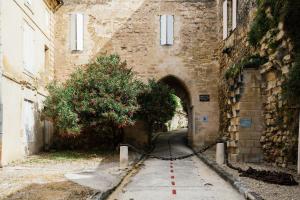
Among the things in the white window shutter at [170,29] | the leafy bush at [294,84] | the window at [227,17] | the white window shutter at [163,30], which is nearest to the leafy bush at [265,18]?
the leafy bush at [294,84]

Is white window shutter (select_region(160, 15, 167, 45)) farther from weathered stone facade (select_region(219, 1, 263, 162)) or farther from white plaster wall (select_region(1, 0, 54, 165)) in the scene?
weathered stone facade (select_region(219, 1, 263, 162))

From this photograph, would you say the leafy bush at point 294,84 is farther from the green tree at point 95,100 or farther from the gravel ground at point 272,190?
the green tree at point 95,100

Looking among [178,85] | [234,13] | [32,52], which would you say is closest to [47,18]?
[32,52]

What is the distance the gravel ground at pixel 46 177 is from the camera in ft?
22.0

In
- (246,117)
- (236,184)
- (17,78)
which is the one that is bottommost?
(236,184)

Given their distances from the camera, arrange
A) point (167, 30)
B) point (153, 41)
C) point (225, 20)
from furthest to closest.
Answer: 1. point (153, 41)
2. point (167, 30)
3. point (225, 20)

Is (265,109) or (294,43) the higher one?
(294,43)

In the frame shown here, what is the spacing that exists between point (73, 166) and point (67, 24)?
30.6ft

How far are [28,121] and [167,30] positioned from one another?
26.3 feet

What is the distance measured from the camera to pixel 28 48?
552 inches

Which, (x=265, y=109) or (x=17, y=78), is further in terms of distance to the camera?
(x=17, y=78)

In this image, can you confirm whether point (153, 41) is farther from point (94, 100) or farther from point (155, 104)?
point (94, 100)

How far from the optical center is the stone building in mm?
11414

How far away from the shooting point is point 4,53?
11383 millimetres
